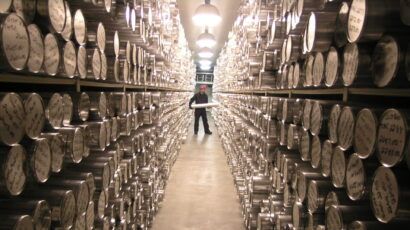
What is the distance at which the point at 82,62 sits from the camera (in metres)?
1.80

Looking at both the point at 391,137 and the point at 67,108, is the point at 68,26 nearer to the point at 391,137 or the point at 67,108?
the point at 67,108

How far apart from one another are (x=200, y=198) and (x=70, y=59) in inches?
144

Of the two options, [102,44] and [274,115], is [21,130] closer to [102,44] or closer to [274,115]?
[102,44]

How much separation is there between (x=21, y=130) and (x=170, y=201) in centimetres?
377

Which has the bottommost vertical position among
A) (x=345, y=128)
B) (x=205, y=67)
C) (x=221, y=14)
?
(x=345, y=128)

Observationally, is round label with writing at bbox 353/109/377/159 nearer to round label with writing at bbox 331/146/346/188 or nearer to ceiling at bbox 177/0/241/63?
round label with writing at bbox 331/146/346/188

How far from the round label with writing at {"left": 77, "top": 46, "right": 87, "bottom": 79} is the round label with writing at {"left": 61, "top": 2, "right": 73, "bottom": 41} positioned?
0.13m

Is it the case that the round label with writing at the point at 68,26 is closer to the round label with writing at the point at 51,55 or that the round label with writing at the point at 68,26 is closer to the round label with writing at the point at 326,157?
the round label with writing at the point at 51,55

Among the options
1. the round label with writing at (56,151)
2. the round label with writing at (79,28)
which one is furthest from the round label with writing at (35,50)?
the round label with writing at (79,28)

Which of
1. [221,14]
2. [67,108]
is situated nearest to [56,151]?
[67,108]

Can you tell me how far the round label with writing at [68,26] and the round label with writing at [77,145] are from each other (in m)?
0.42

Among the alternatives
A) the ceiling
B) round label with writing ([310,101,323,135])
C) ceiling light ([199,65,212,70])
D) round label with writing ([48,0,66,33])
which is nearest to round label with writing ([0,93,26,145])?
round label with writing ([48,0,66,33])

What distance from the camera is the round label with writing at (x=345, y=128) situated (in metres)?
1.31

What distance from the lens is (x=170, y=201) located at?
15.8 ft
